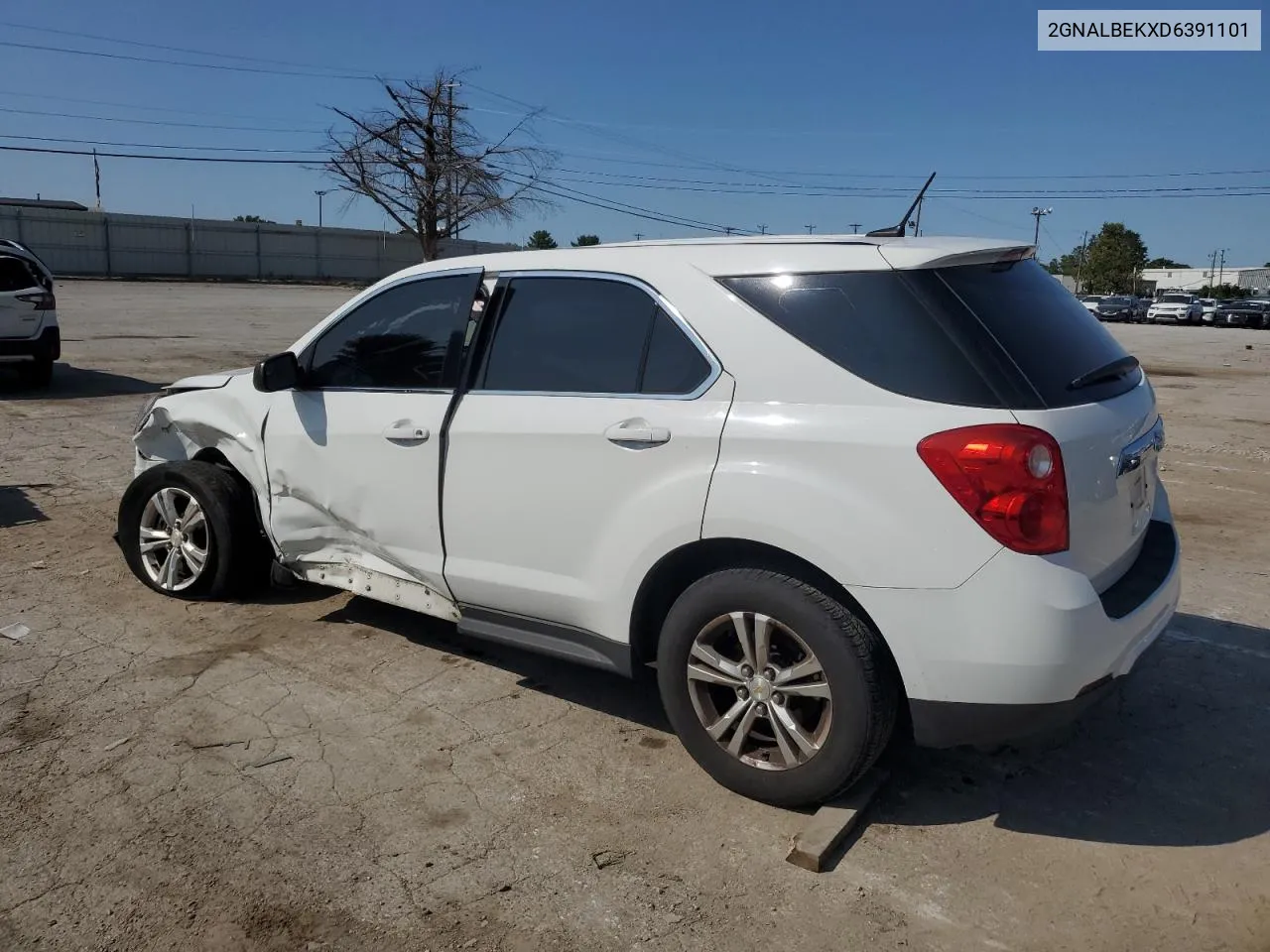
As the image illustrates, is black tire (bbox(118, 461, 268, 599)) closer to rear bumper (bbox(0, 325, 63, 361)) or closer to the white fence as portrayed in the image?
rear bumper (bbox(0, 325, 63, 361))

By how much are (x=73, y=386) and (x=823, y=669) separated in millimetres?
12939

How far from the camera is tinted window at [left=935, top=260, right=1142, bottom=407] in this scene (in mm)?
3121

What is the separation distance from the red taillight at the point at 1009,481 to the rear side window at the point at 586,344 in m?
0.87

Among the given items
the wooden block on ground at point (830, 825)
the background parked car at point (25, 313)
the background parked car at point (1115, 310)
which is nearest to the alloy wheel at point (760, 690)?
the wooden block on ground at point (830, 825)

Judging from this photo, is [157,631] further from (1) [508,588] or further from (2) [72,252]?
(2) [72,252]

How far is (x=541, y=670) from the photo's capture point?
450cm

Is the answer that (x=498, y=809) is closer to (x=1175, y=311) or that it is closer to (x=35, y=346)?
(x=35, y=346)

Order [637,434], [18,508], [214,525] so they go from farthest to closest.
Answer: [18,508] < [214,525] < [637,434]

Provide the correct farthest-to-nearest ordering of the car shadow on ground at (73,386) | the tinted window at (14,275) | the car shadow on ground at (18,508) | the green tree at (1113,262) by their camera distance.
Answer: the green tree at (1113,262), the car shadow on ground at (73,386), the tinted window at (14,275), the car shadow on ground at (18,508)

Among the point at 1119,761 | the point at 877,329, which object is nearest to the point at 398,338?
the point at 877,329

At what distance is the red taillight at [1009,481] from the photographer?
2.89 m

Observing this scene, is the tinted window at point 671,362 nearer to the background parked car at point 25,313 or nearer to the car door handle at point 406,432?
the car door handle at point 406,432

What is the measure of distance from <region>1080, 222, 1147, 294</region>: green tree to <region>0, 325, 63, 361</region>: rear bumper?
109 metres

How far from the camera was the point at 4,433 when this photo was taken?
9.89 metres
